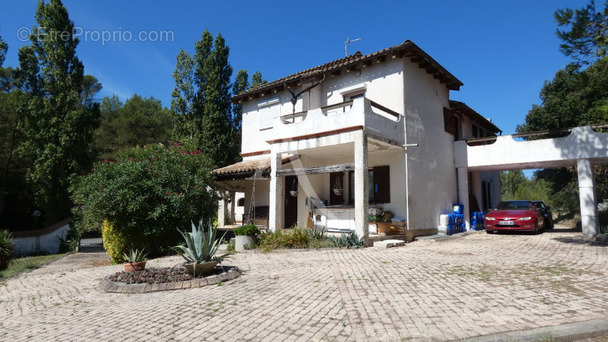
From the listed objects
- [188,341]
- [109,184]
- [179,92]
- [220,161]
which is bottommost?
[188,341]

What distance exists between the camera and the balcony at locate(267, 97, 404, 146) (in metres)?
11.4

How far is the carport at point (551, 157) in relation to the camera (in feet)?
43.9

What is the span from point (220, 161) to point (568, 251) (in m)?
19.7

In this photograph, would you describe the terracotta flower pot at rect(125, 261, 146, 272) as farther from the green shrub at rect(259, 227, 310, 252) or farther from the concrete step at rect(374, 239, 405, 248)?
the concrete step at rect(374, 239, 405, 248)

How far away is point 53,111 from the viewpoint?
20.1 meters

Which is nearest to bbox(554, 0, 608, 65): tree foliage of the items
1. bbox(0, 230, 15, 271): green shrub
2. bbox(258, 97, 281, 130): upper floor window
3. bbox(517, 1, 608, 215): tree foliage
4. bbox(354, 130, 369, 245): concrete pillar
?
bbox(517, 1, 608, 215): tree foliage

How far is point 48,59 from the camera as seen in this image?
66.9 feet

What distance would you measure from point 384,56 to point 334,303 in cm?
1071

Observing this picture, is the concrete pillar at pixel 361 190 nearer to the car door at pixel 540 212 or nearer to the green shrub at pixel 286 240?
the green shrub at pixel 286 240

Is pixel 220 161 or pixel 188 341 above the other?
pixel 220 161

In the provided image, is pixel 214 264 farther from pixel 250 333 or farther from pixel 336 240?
pixel 336 240

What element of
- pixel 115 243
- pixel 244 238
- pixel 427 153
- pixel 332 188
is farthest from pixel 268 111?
pixel 115 243

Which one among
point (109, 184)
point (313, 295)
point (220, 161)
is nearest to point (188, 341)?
point (313, 295)

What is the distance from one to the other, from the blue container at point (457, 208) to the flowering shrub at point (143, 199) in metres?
11.1
